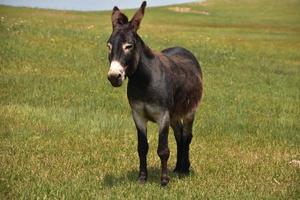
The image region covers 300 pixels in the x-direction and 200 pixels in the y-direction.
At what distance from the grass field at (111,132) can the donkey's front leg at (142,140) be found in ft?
0.71

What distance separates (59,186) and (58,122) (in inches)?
214

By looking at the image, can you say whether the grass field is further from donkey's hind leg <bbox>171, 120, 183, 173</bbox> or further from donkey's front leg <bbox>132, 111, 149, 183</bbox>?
donkey's hind leg <bbox>171, 120, 183, 173</bbox>

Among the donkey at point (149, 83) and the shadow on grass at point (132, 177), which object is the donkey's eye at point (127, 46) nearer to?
the donkey at point (149, 83)

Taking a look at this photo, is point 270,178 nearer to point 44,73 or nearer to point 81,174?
point 81,174

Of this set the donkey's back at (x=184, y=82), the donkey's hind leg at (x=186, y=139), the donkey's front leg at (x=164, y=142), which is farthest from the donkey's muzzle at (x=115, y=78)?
the donkey's hind leg at (x=186, y=139)

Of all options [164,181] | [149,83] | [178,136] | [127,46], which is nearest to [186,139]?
[178,136]

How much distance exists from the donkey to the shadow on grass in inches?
8.3

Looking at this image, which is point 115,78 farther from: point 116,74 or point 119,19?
point 119,19

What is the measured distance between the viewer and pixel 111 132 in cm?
1327

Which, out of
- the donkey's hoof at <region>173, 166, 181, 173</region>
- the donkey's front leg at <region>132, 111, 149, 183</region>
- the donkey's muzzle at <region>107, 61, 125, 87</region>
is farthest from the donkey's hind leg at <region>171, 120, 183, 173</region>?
the donkey's muzzle at <region>107, 61, 125, 87</region>

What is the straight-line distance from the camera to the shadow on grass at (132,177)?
9.11 metres

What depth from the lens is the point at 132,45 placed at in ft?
26.4

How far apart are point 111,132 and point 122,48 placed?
5662 millimetres

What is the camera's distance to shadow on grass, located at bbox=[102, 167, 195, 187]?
29.9ft
